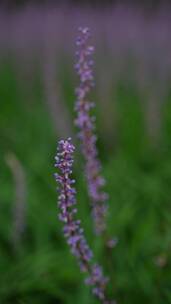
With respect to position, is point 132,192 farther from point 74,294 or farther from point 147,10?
point 147,10

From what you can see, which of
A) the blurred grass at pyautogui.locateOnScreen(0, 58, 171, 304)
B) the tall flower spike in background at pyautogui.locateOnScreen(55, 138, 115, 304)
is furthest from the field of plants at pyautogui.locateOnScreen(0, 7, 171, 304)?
the tall flower spike in background at pyautogui.locateOnScreen(55, 138, 115, 304)

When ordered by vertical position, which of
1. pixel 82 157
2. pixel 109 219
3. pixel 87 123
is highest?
pixel 87 123

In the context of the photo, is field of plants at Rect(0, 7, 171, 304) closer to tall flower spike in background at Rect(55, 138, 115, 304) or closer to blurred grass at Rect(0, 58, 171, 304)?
blurred grass at Rect(0, 58, 171, 304)

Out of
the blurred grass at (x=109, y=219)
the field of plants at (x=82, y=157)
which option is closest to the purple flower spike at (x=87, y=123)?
the field of plants at (x=82, y=157)

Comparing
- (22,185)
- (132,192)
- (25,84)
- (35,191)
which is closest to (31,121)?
(25,84)

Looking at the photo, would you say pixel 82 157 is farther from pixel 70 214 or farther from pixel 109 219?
pixel 70 214


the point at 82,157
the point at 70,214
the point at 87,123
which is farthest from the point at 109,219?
the point at 70,214

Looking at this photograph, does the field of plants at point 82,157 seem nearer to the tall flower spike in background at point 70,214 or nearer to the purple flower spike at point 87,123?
the purple flower spike at point 87,123
